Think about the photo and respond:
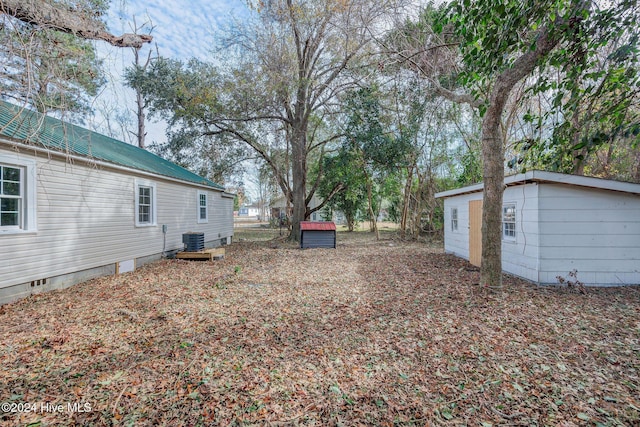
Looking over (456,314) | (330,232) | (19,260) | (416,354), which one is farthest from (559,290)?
(19,260)

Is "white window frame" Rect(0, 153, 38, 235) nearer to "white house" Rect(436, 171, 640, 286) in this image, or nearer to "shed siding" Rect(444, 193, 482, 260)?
"white house" Rect(436, 171, 640, 286)

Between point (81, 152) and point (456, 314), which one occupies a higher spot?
point (81, 152)

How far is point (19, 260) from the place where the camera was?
5195 mm

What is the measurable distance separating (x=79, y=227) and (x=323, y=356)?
6.33 metres

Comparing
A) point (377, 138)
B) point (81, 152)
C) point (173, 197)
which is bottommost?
point (173, 197)

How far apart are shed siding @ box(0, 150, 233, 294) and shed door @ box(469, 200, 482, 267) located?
9481 millimetres

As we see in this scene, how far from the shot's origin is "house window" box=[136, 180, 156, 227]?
27.7 ft

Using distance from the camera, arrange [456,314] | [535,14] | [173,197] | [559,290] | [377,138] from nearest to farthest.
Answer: [535,14], [456,314], [559,290], [173,197], [377,138]

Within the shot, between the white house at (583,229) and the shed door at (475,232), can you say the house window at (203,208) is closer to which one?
the shed door at (475,232)

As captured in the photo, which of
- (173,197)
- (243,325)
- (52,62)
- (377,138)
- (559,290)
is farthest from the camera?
(377,138)

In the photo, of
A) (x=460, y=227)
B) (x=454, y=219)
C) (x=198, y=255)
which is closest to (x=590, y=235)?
(x=460, y=227)

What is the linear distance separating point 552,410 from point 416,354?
49.7 inches

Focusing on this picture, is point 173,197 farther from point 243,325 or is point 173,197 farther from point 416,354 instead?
point 416,354

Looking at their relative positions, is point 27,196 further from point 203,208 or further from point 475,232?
point 475,232
